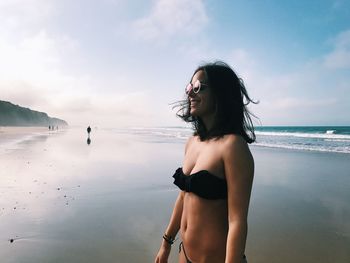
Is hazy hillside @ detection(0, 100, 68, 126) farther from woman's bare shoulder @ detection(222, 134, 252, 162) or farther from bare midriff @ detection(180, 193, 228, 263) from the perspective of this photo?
woman's bare shoulder @ detection(222, 134, 252, 162)

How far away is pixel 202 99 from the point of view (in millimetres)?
2365

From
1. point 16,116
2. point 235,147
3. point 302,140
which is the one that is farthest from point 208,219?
point 16,116

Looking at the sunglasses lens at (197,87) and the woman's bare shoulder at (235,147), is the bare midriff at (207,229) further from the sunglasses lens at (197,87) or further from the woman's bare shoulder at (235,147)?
the sunglasses lens at (197,87)

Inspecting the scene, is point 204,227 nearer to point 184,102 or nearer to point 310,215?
point 184,102

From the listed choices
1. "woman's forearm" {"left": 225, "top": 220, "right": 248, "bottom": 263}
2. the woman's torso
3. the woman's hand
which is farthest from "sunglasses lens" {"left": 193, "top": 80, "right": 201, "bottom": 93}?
the woman's hand

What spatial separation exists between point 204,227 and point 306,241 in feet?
14.7

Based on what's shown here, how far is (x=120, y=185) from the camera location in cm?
1031

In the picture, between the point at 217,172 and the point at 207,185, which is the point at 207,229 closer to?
the point at 207,185

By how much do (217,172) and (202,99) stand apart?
0.66 m

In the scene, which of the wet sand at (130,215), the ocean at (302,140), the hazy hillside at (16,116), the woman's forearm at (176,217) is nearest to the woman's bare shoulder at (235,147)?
the ocean at (302,140)

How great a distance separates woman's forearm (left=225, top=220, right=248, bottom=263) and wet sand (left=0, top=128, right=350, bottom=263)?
3299 mm

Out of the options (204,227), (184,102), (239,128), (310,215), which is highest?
(184,102)

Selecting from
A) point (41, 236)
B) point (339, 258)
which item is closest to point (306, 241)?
point (339, 258)

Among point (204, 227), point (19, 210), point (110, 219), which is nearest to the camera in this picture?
point (204, 227)
